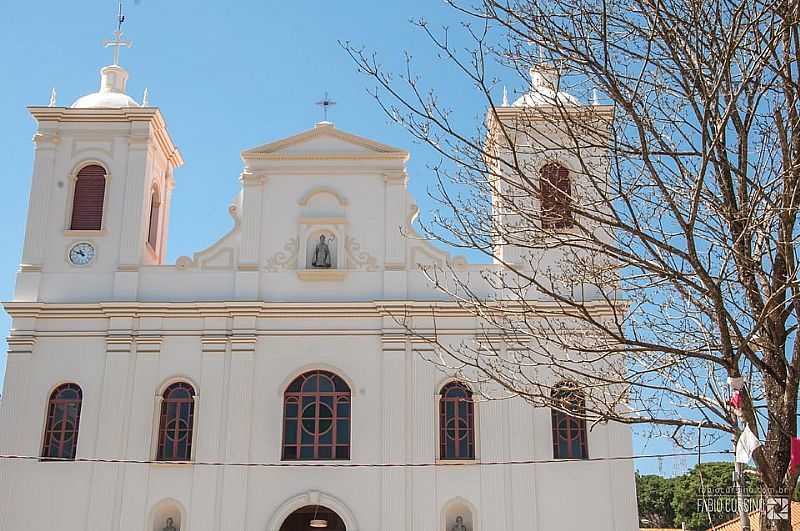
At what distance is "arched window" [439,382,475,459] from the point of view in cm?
1959

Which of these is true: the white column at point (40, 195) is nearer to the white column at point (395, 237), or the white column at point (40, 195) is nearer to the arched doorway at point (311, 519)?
the white column at point (395, 237)

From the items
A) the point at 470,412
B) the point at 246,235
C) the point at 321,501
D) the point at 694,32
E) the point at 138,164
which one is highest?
the point at 138,164

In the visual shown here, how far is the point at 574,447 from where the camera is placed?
64.0 ft

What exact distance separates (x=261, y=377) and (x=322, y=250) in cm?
289

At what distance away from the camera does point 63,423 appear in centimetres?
1997

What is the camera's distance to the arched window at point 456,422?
19.6m

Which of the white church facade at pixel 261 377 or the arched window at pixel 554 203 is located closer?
the arched window at pixel 554 203

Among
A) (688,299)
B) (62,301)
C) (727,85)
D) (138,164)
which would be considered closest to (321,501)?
(62,301)

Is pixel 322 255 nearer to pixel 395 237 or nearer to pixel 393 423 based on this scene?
pixel 395 237

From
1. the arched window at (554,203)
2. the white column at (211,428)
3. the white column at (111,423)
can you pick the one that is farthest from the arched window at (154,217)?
the arched window at (554,203)

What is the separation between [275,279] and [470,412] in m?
4.70

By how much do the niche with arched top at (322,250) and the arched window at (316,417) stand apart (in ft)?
7.36

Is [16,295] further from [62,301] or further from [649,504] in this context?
[649,504]

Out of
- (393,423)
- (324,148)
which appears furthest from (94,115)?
(393,423)
